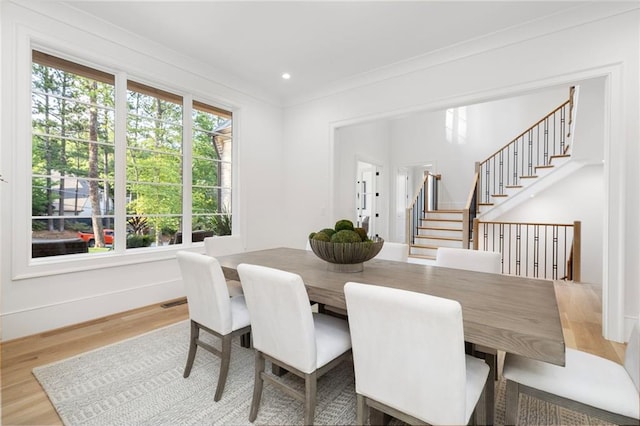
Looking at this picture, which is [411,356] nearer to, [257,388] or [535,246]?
[257,388]

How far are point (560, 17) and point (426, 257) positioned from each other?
378 centimetres

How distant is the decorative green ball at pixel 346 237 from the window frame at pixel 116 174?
157 centimetres

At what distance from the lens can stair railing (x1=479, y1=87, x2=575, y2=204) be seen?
5816mm

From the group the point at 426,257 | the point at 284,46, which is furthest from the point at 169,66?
the point at 426,257

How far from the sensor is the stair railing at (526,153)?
582 cm

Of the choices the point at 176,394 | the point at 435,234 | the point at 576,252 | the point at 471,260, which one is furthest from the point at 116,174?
the point at 576,252

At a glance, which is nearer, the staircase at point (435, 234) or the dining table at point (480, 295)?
the dining table at point (480, 295)

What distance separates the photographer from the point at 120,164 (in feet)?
10.2

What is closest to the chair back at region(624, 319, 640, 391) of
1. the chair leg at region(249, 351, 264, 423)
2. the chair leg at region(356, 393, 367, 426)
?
the chair leg at region(356, 393, 367, 426)

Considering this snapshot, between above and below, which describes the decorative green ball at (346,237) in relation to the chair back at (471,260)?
above

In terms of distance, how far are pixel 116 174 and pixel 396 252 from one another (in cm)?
289

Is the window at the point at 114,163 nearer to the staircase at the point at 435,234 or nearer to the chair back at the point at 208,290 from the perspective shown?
the chair back at the point at 208,290

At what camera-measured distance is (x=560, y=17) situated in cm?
268

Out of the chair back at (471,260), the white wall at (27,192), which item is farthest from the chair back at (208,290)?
the chair back at (471,260)
